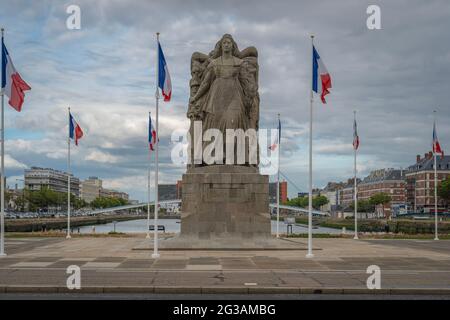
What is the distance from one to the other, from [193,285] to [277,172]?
96.0ft

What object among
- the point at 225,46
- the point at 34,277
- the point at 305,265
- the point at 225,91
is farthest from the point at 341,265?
the point at 225,46

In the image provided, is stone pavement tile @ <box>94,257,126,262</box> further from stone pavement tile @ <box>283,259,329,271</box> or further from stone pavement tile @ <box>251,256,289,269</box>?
→ stone pavement tile @ <box>283,259,329,271</box>

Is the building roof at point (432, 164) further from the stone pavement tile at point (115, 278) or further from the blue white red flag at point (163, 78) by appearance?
the stone pavement tile at point (115, 278)

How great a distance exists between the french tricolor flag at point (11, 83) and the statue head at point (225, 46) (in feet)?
37.7

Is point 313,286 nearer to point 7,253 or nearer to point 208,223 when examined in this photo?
point 208,223

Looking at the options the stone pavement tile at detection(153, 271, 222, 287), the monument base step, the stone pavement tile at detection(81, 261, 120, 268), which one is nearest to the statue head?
the monument base step

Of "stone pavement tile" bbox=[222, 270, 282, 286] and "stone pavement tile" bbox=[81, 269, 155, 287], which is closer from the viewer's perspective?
"stone pavement tile" bbox=[81, 269, 155, 287]

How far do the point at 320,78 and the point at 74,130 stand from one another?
2177cm

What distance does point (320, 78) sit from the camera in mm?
31703

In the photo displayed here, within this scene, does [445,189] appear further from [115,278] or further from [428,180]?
[115,278]

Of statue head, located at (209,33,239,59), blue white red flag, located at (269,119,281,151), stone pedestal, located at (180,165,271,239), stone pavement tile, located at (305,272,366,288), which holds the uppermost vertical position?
statue head, located at (209,33,239,59)

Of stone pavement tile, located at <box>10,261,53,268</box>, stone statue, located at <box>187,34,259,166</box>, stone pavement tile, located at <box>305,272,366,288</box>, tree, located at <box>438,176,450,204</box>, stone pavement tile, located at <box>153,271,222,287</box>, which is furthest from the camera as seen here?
tree, located at <box>438,176,450,204</box>

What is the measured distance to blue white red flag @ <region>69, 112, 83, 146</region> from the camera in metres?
46.5

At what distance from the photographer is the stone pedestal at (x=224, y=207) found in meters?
35.4
